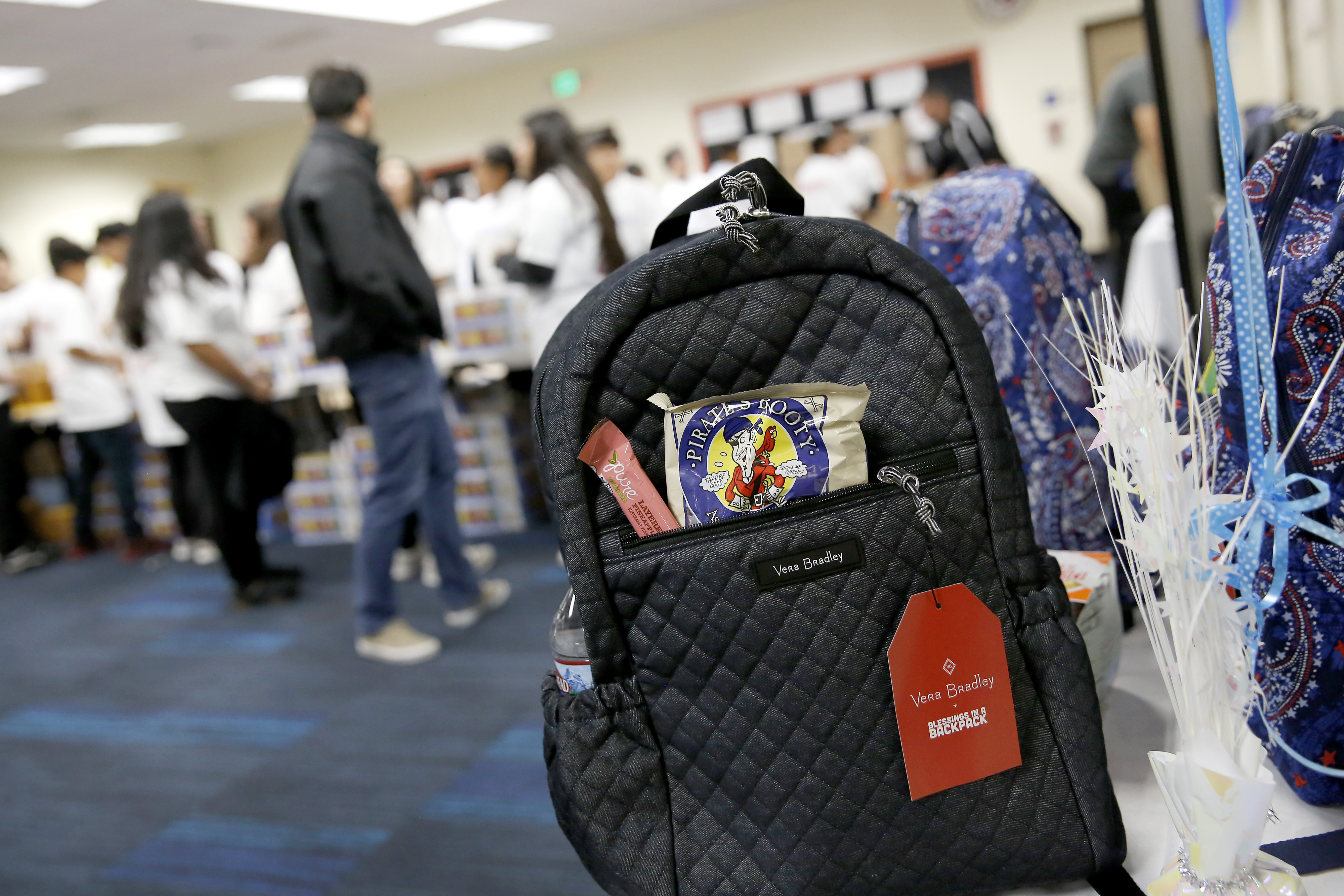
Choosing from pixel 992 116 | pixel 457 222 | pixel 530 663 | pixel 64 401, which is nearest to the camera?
pixel 530 663

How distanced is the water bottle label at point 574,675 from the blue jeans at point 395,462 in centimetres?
190

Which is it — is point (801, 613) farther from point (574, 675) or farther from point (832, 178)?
point (832, 178)

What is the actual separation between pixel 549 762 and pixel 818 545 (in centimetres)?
24

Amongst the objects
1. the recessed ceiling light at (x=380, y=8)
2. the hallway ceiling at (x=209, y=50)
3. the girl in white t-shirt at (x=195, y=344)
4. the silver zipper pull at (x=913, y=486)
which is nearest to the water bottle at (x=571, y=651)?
the silver zipper pull at (x=913, y=486)

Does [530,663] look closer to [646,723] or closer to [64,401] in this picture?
[646,723]

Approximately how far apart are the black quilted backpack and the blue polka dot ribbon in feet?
0.43

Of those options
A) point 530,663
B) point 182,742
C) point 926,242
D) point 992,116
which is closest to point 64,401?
point 182,742

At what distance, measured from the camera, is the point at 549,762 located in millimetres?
653

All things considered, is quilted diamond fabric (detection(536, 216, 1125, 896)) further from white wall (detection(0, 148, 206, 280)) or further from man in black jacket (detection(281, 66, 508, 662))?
white wall (detection(0, 148, 206, 280))

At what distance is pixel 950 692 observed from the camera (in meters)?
0.60

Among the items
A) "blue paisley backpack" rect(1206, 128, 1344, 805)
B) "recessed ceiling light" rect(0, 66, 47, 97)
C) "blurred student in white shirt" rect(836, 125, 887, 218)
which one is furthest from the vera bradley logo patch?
"recessed ceiling light" rect(0, 66, 47, 97)

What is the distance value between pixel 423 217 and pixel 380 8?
2.40 metres

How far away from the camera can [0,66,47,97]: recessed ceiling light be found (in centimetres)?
662

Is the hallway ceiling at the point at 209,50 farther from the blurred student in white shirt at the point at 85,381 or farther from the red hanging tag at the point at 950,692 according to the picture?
the red hanging tag at the point at 950,692
